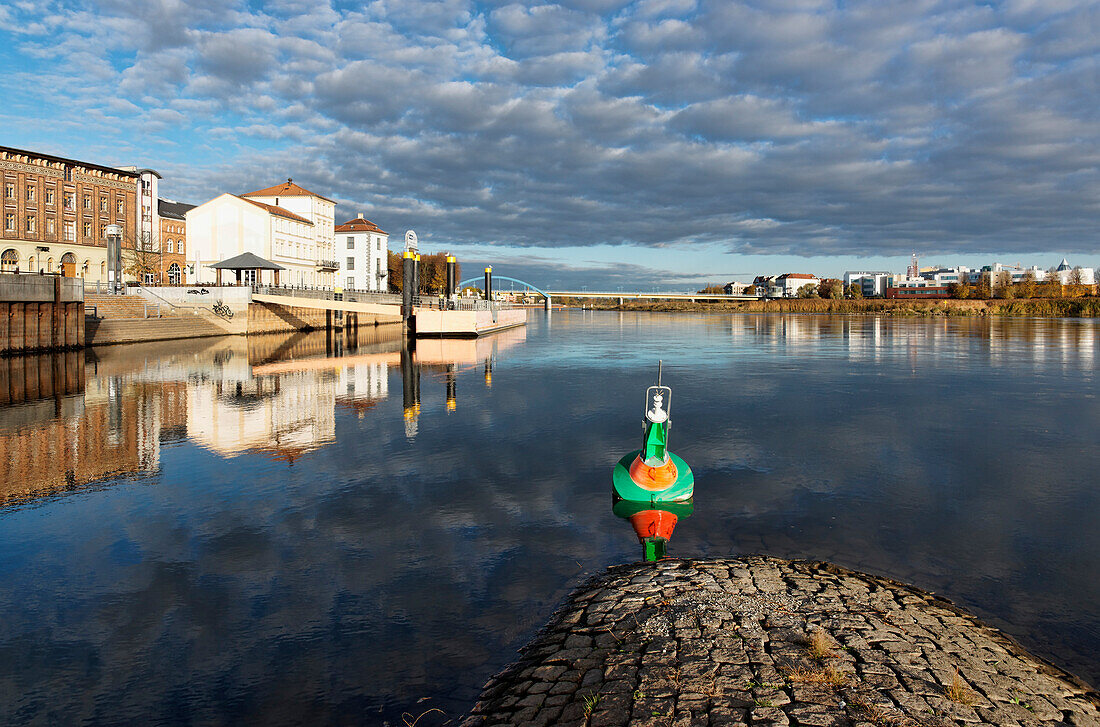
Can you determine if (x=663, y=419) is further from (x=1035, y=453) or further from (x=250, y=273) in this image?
(x=250, y=273)

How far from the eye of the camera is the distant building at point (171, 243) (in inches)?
2965

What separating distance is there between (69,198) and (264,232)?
56.4ft

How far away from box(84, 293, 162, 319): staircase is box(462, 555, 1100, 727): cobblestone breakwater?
39.9 metres

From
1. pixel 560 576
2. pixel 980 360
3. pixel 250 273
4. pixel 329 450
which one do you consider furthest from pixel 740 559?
pixel 250 273

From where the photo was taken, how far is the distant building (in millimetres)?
75312

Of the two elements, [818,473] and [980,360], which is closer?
[818,473]

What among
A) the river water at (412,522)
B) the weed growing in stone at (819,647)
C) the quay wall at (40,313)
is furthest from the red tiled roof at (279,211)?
the weed growing in stone at (819,647)

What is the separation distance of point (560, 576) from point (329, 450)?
796cm

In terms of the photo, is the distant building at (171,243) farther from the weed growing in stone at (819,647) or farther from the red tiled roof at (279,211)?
the weed growing in stone at (819,647)

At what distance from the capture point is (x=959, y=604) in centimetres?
672

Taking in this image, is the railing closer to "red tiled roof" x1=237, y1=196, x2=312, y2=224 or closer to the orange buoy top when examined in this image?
"red tiled roof" x1=237, y1=196, x2=312, y2=224

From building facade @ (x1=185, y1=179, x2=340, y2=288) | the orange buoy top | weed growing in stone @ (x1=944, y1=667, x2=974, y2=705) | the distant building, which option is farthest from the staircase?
weed growing in stone @ (x1=944, y1=667, x2=974, y2=705)

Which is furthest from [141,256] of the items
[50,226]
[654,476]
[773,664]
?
[773,664]

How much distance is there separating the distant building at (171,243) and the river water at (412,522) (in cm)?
6053
